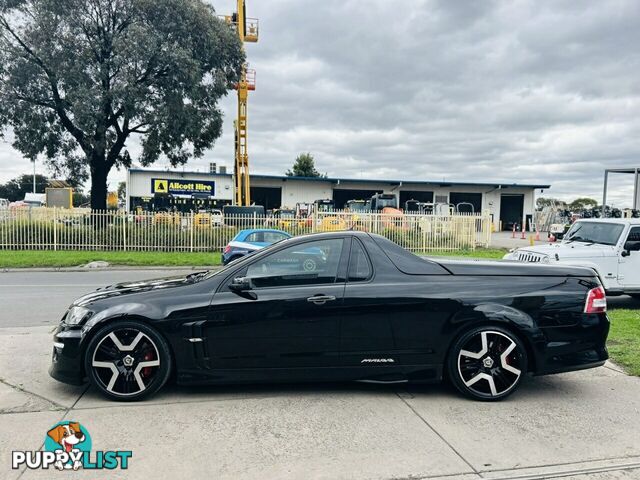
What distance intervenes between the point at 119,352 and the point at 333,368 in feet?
6.27

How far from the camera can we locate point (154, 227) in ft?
62.4

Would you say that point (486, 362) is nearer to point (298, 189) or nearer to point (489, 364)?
point (489, 364)

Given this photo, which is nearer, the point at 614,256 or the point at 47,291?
the point at 614,256

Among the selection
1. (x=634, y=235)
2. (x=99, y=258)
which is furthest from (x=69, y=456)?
(x=99, y=258)

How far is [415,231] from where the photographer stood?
68.9ft

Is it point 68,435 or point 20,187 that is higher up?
point 20,187

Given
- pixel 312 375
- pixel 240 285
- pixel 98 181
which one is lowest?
pixel 312 375

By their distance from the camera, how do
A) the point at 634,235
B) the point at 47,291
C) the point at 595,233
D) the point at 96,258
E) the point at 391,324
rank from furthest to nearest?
the point at 96,258, the point at 47,291, the point at 595,233, the point at 634,235, the point at 391,324

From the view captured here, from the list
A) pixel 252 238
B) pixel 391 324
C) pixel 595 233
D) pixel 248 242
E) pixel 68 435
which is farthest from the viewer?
pixel 252 238

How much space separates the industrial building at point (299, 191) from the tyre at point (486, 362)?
3789 cm

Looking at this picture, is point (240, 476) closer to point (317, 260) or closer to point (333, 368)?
point (333, 368)

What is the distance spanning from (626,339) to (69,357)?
677 centimetres

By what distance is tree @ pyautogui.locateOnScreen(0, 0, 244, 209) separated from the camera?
18.5m

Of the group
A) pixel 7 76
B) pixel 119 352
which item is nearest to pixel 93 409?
pixel 119 352
